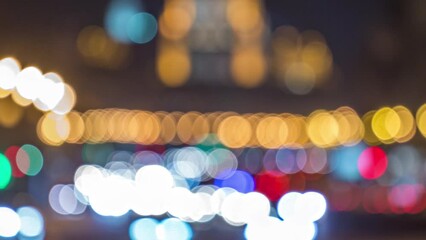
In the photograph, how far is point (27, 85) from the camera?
2478 cm

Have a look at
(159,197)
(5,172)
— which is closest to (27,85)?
(5,172)

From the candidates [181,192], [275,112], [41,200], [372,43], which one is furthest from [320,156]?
[275,112]

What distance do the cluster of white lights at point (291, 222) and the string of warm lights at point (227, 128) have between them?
12.2 meters

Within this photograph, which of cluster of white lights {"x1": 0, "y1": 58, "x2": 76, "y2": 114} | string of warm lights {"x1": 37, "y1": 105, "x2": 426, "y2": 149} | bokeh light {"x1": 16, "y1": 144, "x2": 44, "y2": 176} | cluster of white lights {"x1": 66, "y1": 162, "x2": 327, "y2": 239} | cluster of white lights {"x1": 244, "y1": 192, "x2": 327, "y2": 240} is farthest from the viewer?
string of warm lights {"x1": 37, "y1": 105, "x2": 426, "y2": 149}

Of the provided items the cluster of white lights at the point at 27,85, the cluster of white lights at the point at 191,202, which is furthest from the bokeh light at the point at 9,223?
the cluster of white lights at the point at 27,85

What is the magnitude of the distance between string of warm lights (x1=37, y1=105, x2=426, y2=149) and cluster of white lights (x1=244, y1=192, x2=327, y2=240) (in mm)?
12215

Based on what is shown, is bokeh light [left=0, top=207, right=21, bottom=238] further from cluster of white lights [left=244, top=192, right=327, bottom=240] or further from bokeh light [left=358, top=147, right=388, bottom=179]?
bokeh light [left=358, top=147, right=388, bottom=179]

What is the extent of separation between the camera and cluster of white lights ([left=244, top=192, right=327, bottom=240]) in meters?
12.7

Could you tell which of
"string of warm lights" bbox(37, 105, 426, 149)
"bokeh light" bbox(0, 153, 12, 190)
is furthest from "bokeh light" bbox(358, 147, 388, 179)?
"bokeh light" bbox(0, 153, 12, 190)

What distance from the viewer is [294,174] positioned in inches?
1099

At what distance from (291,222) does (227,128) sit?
4726 centimetres

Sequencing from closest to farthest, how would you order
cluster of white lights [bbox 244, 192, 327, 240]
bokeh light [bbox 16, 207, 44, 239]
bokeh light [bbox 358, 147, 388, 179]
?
bokeh light [bbox 16, 207, 44, 239] → cluster of white lights [bbox 244, 192, 327, 240] → bokeh light [bbox 358, 147, 388, 179]

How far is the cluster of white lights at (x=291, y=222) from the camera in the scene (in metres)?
12.7

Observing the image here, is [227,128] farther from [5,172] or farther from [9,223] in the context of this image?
[9,223]
